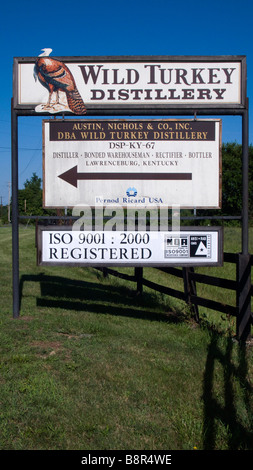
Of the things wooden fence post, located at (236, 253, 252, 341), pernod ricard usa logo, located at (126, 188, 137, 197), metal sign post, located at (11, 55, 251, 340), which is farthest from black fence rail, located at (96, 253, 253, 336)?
metal sign post, located at (11, 55, 251, 340)

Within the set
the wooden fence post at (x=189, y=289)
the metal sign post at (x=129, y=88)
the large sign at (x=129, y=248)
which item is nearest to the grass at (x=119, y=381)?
the wooden fence post at (x=189, y=289)

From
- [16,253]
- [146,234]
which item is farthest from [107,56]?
Result: [16,253]

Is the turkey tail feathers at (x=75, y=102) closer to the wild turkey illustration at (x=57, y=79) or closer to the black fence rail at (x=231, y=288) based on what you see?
the wild turkey illustration at (x=57, y=79)

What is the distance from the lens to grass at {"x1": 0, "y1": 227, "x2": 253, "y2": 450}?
3521 mm

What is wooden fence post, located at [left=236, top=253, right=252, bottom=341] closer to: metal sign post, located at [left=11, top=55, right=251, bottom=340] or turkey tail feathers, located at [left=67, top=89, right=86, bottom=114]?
metal sign post, located at [left=11, top=55, right=251, bottom=340]

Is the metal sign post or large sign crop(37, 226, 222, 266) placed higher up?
the metal sign post

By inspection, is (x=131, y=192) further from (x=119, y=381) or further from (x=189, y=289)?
(x=119, y=381)

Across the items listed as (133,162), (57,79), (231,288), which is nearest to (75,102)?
(57,79)

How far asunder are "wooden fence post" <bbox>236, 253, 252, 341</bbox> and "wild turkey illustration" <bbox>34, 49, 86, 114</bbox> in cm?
359

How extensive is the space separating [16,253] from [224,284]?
3405 millimetres

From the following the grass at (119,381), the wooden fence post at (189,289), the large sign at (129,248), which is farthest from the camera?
the wooden fence post at (189,289)

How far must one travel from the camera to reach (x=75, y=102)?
723 centimetres

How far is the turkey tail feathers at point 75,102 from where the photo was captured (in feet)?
23.6

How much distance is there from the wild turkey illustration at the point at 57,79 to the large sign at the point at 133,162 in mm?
300
